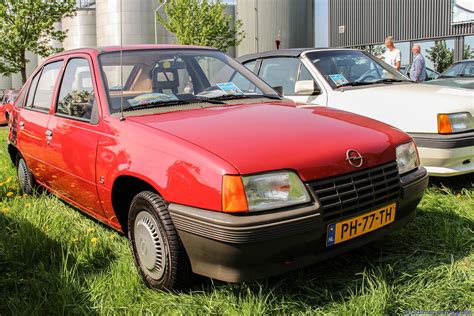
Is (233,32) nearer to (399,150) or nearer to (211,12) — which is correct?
(211,12)

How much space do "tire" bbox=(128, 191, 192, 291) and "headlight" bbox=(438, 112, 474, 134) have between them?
2.82m

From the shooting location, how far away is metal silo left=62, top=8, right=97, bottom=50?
38156 mm

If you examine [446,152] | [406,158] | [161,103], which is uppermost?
[161,103]

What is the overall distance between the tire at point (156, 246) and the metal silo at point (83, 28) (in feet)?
125

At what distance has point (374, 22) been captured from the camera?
1014 inches

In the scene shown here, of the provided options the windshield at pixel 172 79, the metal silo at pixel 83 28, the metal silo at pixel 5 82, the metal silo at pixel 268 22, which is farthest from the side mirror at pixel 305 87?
the metal silo at pixel 5 82

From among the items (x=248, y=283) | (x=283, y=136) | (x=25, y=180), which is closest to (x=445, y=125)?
(x=283, y=136)

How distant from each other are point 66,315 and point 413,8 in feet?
81.5

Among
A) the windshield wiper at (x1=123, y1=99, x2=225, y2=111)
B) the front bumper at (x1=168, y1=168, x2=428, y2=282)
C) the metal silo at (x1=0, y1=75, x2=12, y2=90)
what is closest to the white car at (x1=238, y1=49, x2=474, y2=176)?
the windshield wiper at (x1=123, y1=99, x2=225, y2=111)

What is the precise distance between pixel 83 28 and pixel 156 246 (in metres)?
39.3

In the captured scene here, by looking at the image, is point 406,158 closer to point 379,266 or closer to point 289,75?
point 379,266

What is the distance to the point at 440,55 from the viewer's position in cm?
2180

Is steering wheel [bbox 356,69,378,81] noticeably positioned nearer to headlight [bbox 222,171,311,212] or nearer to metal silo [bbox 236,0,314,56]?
headlight [bbox 222,171,311,212]

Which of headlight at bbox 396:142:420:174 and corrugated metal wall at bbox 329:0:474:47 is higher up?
corrugated metal wall at bbox 329:0:474:47
